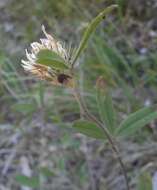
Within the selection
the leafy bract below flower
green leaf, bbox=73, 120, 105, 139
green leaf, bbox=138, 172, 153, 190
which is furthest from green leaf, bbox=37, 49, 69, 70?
green leaf, bbox=138, 172, 153, 190

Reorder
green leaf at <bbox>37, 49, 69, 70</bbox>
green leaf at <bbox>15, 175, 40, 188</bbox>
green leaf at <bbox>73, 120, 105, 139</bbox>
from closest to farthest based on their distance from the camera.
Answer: green leaf at <bbox>37, 49, 69, 70</bbox>
green leaf at <bbox>73, 120, 105, 139</bbox>
green leaf at <bbox>15, 175, 40, 188</bbox>

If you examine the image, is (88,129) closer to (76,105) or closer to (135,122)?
(135,122)

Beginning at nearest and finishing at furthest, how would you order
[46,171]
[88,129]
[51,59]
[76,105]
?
[51,59]
[88,129]
[46,171]
[76,105]

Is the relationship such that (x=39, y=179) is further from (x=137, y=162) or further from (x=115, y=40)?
(x=115, y=40)

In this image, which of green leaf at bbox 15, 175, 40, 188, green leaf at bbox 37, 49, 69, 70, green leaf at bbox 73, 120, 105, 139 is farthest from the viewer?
green leaf at bbox 15, 175, 40, 188

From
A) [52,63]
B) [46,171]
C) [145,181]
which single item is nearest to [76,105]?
[46,171]

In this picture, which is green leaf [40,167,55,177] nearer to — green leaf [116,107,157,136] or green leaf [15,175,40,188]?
green leaf [15,175,40,188]
